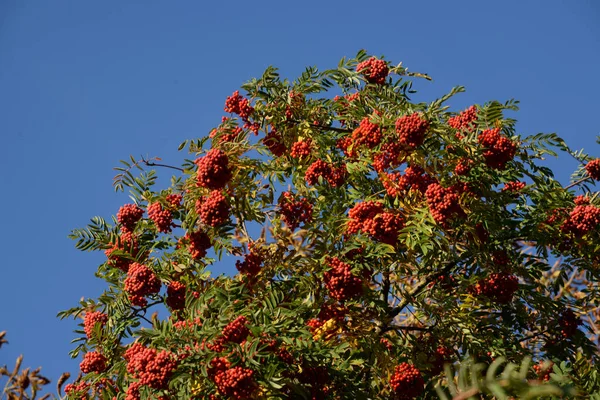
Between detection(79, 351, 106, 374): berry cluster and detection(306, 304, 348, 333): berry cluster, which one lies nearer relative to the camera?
detection(306, 304, 348, 333): berry cluster

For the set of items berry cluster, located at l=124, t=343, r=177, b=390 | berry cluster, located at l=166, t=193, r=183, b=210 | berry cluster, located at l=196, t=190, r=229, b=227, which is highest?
berry cluster, located at l=166, t=193, r=183, b=210

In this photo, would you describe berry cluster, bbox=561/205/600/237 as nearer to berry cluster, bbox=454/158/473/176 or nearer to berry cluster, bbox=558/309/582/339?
berry cluster, bbox=558/309/582/339

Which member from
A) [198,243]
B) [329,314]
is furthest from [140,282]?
[329,314]

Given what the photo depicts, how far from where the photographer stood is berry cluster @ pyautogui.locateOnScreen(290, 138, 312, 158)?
6816 millimetres

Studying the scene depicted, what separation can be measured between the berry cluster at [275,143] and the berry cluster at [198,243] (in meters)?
1.19

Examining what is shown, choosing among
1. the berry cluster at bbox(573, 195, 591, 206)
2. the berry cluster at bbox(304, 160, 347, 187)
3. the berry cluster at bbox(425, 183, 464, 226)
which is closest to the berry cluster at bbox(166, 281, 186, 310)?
the berry cluster at bbox(304, 160, 347, 187)

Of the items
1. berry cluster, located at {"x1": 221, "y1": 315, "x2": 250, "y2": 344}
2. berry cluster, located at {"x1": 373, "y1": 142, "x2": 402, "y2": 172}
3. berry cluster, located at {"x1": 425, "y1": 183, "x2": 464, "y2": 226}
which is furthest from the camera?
berry cluster, located at {"x1": 373, "y1": 142, "x2": 402, "y2": 172}

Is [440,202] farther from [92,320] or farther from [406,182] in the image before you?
[92,320]

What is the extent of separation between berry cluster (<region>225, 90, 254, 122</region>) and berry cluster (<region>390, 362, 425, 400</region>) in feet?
8.86

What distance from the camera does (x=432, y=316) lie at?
21.4ft

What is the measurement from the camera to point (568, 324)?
Answer: 6.55m

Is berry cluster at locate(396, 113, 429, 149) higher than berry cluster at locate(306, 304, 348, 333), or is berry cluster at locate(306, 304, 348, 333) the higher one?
berry cluster at locate(396, 113, 429, 149)

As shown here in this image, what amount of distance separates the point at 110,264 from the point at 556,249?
3.88 meters

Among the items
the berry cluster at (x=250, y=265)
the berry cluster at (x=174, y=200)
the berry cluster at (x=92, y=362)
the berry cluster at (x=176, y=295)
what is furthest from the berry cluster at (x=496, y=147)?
the berry cluster at (x=92, y=362)
